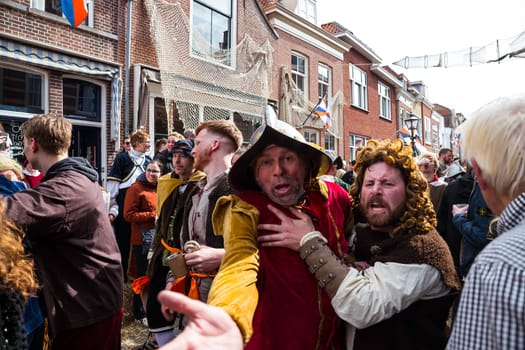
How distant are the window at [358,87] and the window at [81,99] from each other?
492 inches

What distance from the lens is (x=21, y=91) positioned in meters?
6.68

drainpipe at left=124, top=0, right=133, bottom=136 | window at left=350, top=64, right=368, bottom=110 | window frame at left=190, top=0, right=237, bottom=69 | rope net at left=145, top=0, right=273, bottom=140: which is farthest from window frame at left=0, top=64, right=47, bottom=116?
window at left=350, top=64, right=368, bottom=110

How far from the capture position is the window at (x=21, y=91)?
21.2 feet

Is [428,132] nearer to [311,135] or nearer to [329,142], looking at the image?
[329,142]

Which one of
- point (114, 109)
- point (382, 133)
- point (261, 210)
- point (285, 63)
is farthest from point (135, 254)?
point (382, 133)

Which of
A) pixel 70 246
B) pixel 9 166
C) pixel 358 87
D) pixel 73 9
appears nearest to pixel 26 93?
pixel 73 9

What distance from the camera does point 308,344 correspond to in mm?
1519

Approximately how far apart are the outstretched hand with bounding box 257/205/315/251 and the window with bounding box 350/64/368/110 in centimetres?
1661

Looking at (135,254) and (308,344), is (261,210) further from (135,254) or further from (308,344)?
(135,254)

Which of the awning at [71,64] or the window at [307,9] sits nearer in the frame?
the awning at [71,64]

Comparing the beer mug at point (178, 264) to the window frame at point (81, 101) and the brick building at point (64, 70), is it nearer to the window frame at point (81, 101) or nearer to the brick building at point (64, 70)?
the brick building at point (64, 70)

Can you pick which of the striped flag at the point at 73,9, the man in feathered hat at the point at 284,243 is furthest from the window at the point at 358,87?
the man in feathered hat at the point at 284,243

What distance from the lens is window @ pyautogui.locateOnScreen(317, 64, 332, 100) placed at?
15.2 metres

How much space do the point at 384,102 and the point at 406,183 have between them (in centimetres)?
2103
